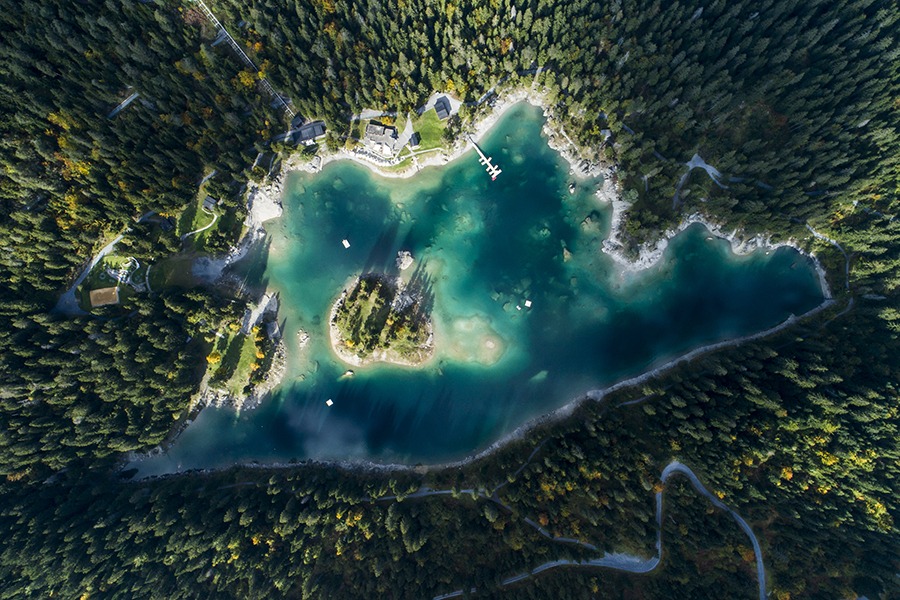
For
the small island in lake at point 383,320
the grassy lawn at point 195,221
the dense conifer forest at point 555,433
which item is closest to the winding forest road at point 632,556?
the dense conifer forest at point 555,433

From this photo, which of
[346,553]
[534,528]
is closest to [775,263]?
[534,528]

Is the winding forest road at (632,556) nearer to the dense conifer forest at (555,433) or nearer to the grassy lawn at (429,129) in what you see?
the dense conifer forest at (555,433)

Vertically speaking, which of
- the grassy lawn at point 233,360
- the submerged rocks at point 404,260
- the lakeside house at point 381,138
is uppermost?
the lakeside house at point 381,138

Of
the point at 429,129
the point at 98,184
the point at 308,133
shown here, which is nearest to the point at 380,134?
the point at 429,129

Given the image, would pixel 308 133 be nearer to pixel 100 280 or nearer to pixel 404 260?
pixel 404 260

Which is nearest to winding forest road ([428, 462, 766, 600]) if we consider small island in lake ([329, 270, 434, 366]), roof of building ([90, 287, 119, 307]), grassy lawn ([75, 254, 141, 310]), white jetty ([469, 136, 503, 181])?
small island in lake ([329, 270, 434, 366])

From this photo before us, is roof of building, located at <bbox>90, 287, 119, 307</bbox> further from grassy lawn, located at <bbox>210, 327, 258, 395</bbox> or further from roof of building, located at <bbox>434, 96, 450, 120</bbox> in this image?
roof of building, located at <bbox>434, 96, 450, 120</bbox>

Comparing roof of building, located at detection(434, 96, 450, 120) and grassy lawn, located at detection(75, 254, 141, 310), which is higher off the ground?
roof of building, located at detection(434, 96, 450, 120)
